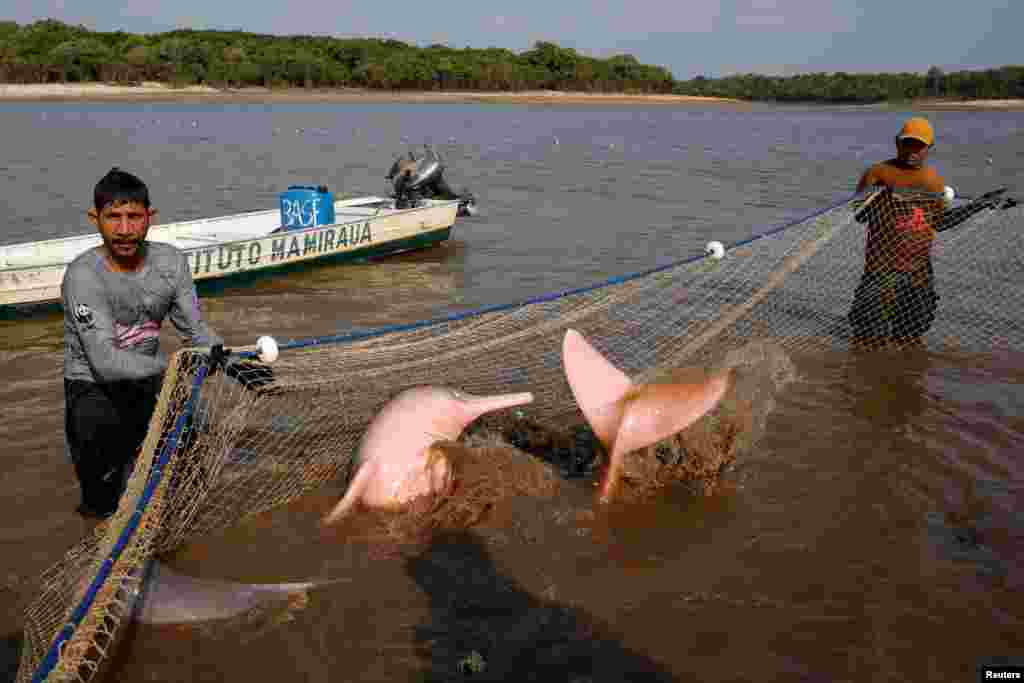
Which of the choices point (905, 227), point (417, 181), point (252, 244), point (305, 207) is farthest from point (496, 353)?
point (417, 181)

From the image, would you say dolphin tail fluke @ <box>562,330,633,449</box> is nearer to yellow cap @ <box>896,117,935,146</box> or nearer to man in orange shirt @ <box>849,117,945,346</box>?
man in orange shirt @ <box>849,117,945,346</box>

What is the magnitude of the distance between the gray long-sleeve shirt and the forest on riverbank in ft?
202

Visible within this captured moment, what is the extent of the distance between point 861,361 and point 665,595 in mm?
4727

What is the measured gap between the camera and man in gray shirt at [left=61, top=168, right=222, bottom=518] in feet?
12.7

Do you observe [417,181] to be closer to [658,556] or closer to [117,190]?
[117,190]

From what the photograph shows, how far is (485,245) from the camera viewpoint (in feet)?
45.9

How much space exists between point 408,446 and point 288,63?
224 ft

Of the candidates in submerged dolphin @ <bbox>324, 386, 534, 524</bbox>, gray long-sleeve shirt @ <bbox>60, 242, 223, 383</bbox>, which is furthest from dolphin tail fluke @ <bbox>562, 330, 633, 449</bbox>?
gray long-sleeve shirt @ <bbox>60, 242, 223, 383</bbox>

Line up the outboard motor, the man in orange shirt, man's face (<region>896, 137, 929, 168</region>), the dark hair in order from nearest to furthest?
the dark hair < man's face (<region>896, 137, 929, 168</region>) < the man in orange shirt < the outboard motor

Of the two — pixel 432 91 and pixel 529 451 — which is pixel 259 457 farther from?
pixel 432 91

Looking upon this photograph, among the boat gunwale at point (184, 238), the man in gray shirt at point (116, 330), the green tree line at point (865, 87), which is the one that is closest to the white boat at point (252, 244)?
the boat gunwale at point (184, 238)

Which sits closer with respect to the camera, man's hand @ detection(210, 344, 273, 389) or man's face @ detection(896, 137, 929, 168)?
man's hand @ detection(210, 344, 273, 389)

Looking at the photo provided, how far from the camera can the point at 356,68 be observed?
71.2 metres

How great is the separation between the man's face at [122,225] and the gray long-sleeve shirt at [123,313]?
13 cm
